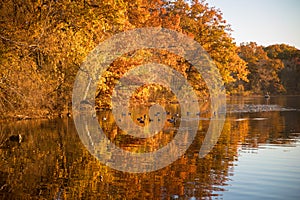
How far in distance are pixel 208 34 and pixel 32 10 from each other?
36.1 m

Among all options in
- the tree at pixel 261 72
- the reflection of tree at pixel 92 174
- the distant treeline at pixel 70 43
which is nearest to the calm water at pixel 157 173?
the reflection of tree at pixel 92 174

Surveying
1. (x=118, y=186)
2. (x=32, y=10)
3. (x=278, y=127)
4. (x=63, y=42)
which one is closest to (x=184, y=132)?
(x=278, y=127)

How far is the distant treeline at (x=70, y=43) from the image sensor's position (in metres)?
16.9

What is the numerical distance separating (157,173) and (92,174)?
1.90 m

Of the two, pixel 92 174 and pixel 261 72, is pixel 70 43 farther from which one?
pixel 261 72

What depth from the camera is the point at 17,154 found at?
15.7 m

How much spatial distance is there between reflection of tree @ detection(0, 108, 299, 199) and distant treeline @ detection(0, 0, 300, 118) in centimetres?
226

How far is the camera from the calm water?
10.4m

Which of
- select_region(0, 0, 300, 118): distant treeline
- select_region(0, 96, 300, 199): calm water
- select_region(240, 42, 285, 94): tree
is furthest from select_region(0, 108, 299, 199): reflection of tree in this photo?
select_region(240, 42, 285, 94): tree

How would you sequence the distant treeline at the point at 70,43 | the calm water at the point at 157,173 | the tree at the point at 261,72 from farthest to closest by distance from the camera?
the tree at the point at 261,72
the distant treeline at the point at 70,43
the calm water at the point at 157,173

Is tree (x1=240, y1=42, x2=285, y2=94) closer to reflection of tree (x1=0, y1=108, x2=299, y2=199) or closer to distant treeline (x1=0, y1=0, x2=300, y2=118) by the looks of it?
distant treeline (x1=0, y1=0, x2=300, y2=118)

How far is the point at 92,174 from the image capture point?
12.5m

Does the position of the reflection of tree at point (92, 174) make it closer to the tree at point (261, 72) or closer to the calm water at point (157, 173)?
the calm water at point (157, 173)

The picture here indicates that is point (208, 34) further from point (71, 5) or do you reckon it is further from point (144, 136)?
→ point (71, 5)
